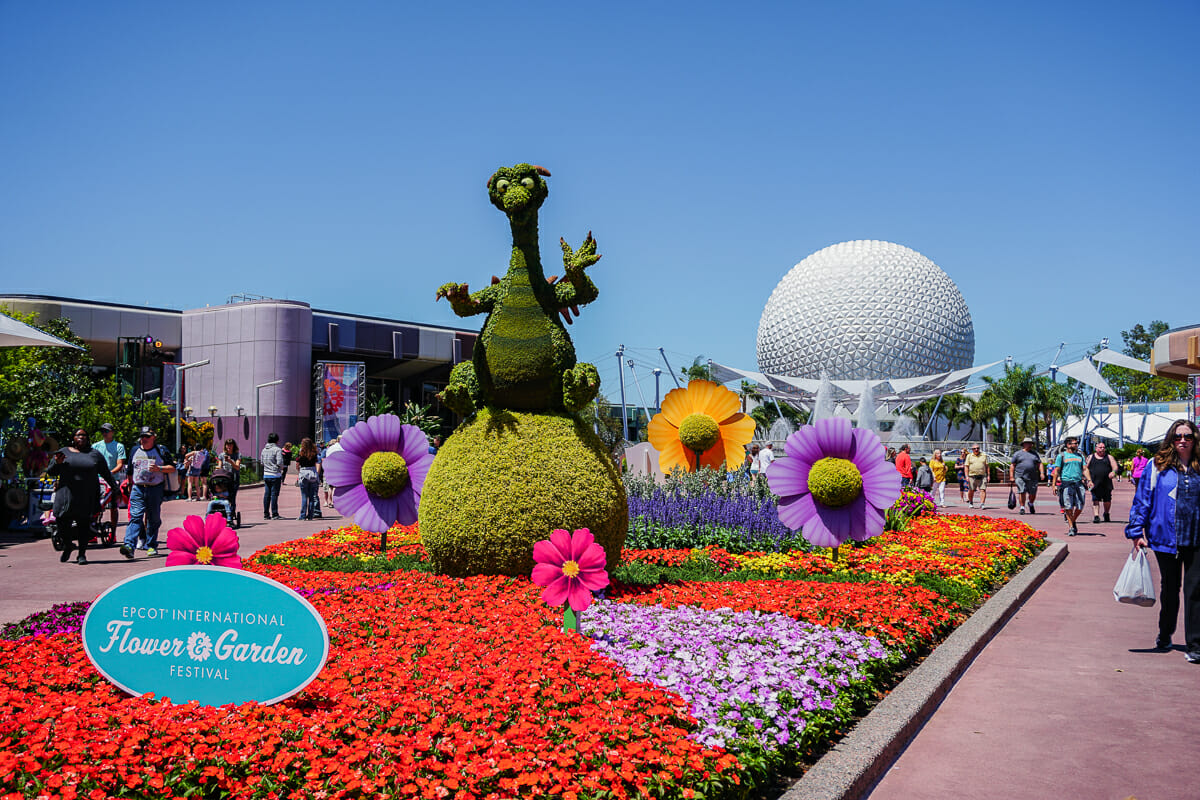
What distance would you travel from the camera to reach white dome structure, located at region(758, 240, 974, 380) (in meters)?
41.7

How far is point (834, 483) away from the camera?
799 centimetres

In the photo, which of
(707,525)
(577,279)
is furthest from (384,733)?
(707,525)

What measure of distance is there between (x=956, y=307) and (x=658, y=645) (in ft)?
142

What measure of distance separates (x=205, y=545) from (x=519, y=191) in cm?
365

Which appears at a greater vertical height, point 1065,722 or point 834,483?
point 834,483

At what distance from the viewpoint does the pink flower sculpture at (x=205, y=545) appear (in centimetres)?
440

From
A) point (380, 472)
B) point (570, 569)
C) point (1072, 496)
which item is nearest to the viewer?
point (570, 569)

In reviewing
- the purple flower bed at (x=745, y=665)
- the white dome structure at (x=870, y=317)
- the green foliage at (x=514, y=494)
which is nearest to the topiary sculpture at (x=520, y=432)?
the green foliage at (x=514, y=494)

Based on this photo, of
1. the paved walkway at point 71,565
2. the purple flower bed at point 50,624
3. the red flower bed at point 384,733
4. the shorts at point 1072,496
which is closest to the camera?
the red flower bed at point 384,733

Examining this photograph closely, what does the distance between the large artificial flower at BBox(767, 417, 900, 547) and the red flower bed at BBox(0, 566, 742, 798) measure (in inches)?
151

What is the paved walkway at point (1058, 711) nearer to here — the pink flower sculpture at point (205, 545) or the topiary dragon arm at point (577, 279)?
the pink flower sculpture at point (205, 545)

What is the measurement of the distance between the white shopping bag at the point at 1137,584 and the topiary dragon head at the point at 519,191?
491cm

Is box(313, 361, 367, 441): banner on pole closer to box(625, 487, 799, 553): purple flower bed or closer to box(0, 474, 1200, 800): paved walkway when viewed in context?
box(0, 474, 1200, 800): paved walkway

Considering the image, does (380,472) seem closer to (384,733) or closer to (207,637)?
(207,637)
